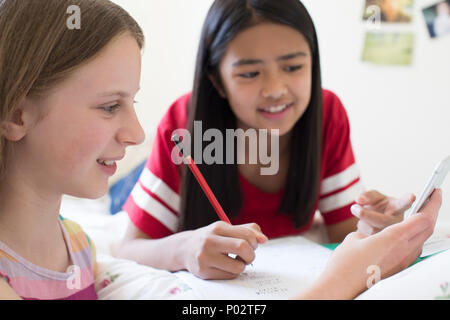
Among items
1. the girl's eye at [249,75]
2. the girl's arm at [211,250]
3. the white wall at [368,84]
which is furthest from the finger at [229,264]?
the white wall at [368,84]

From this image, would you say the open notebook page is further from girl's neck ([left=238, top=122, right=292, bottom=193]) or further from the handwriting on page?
girl's neck ([left=238, top=122, right=292, bottom=193])

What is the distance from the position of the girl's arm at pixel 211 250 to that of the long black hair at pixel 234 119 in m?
0.04

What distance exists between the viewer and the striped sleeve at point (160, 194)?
2.39 ft

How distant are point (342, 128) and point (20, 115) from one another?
569 mm

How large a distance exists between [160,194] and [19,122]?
13.2 inches

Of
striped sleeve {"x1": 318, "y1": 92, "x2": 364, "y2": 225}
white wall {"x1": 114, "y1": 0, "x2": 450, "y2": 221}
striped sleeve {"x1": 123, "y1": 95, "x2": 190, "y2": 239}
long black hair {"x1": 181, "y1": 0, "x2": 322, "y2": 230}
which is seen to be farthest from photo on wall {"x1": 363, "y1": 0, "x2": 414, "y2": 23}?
striped sleeve {"x1": 123, "y1": 95, "x2": 190, "y2": 239}

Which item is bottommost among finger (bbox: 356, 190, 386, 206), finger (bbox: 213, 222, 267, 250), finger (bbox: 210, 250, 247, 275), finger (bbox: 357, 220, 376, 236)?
finger (bbox: 210, 250, 247, 275)

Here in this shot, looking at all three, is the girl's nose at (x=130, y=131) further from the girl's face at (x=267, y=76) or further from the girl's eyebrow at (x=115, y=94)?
the girl's face at (x=267, y=76)

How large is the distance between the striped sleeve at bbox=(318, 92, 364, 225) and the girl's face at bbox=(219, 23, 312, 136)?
0.14 m

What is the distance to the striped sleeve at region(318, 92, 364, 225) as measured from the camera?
780mm

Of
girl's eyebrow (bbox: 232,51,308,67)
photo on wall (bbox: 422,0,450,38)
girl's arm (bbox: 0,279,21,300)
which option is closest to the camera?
girl's arm (bbox: 0,279,21,300)

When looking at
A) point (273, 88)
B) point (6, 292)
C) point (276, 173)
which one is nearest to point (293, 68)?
point (273, 88)

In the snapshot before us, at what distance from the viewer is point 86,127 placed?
423 millimetres
